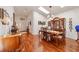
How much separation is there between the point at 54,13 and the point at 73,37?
24.2 inches

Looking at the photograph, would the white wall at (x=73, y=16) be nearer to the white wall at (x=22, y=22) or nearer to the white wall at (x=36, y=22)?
the white wall at (x=36, y=22)

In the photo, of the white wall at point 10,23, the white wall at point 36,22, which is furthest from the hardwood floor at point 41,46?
the white wall at point 10,23

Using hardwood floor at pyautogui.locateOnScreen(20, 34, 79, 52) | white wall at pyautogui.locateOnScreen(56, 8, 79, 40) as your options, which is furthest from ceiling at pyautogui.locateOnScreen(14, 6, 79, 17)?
hardwood floor at pyautogui.locateOnScreen(20, 34, 79, 52)

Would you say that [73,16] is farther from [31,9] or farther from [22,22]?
[22,22]

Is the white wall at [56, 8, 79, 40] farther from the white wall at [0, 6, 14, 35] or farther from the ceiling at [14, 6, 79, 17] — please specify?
the white wall at [0, 6, 14, 35]

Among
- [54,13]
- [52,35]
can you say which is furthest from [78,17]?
[52,35]

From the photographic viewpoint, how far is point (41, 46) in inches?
100

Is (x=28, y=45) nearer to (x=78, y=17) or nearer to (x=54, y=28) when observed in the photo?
(x=54, y=28)

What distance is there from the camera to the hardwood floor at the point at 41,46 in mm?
2398

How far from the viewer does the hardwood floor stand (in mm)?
2398

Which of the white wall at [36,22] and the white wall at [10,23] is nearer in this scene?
the white wall at [10,23]

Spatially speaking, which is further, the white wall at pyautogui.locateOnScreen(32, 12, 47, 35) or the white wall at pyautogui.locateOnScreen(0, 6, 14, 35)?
the white wall at pyautogui.locateOnScreen(32, 12, 47, 35)

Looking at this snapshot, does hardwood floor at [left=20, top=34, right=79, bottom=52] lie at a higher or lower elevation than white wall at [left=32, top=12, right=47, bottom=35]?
lower

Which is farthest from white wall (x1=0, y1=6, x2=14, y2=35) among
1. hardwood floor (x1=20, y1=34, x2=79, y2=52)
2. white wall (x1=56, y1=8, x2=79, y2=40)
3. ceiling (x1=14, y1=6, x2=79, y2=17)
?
white wall (x1=56, y1=8, x2=79, y2=40)
